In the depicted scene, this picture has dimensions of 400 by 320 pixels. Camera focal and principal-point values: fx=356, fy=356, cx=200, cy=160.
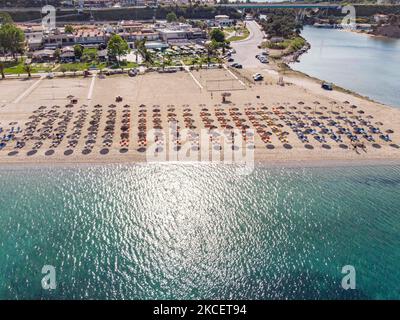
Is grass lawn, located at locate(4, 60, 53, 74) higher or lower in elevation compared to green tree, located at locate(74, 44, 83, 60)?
lower

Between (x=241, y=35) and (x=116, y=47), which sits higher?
(x=116, y=47)

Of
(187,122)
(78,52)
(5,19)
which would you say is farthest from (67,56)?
(187,122)

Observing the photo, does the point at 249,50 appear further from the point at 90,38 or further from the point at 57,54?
the point at 57,54

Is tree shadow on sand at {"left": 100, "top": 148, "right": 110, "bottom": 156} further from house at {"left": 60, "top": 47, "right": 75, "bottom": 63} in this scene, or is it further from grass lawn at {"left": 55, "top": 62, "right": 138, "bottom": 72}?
house at {"left": 60, "top": 47, "right": 75, "bottom": 63}

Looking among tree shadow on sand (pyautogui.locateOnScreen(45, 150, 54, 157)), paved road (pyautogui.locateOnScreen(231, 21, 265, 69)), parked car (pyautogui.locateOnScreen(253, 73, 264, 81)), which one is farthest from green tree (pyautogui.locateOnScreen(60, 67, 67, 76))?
parked car (pyautogui.locateOnScreen(253, 73, 264, 81))

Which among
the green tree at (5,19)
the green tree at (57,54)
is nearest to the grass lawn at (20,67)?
the green tree at (57,54)
